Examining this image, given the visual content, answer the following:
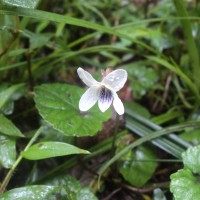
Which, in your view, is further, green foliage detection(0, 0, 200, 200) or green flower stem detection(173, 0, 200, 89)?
green flower stem detection(173, 0, 200, 89)

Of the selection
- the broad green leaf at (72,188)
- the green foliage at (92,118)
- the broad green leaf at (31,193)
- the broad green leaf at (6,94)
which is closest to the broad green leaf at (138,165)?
the green foliage at (92,118)

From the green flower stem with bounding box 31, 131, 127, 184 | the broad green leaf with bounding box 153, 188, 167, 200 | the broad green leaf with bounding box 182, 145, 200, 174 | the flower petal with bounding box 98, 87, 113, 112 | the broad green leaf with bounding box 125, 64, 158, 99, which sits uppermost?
the flower petal with bounding box 98, 87, 113, 112

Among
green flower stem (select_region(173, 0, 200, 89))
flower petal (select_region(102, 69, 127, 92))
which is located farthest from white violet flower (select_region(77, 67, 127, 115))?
green flower stem (select_region(173, 0, 200, 89))

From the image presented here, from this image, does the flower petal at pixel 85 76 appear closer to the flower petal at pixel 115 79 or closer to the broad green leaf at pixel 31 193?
A: the flower petal at pixel 115 79

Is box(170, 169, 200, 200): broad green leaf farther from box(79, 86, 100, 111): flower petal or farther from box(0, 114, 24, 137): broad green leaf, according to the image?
box(0, 114, 24, 137): broad green leaf

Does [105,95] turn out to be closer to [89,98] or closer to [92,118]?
[89,98]

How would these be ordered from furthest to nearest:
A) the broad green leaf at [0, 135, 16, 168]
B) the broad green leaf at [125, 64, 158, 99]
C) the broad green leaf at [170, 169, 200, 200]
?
the broad green leaf at [125, 64, 158, 99] < the broad green leaf at [0, 135, 16, 168] < the broad green leaf at [170, 169, 200, 200]

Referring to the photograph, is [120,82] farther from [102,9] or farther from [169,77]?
[102,9]
